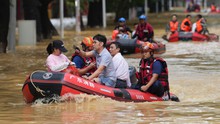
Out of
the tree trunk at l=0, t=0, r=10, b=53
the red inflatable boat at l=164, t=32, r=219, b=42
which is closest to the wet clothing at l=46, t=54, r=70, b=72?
the tree trunk at l=0, t=0, r=10, b=53

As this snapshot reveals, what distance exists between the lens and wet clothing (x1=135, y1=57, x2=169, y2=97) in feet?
48.8

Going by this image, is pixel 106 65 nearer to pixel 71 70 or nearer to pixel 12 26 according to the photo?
pixel 71 70

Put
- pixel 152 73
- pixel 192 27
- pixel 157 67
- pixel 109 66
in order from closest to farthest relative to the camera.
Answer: pixel 157 67 → pixel 152 73 → pixel 109 66 → pixel 192 27

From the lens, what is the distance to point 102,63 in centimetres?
1513

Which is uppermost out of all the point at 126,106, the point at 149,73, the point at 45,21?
the point at 149,73

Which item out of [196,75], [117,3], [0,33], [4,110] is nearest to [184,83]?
[196,75]

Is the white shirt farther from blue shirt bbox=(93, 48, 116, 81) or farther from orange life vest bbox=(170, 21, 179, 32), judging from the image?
orange life vest bbox=(170, 21, 179, 32)

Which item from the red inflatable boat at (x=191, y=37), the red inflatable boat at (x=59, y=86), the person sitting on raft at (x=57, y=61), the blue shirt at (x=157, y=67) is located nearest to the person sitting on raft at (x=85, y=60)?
the person sitting on raft at (x=57, y=61)

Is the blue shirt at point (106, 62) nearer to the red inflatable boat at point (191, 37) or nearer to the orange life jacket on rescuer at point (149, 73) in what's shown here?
the orange life jacket on rescuer at point (149, 73)

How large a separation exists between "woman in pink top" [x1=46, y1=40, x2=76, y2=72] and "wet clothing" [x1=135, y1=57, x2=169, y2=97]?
4.85 feet

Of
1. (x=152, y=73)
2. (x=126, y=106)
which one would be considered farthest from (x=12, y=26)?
(x=126, y=106)

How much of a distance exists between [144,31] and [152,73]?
1462 centimetres

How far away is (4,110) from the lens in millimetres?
14500

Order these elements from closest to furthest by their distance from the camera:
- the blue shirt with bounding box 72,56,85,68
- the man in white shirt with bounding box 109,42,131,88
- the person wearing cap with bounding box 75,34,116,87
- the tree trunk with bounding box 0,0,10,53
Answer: the person wearing cap with bounding box 75,34,116,87, the man in white shirt with bounding box 109,42,131,88, the blue shirt with bounding box 72,56,85,68, the tree trunk with bounding box 0,0,10,53
